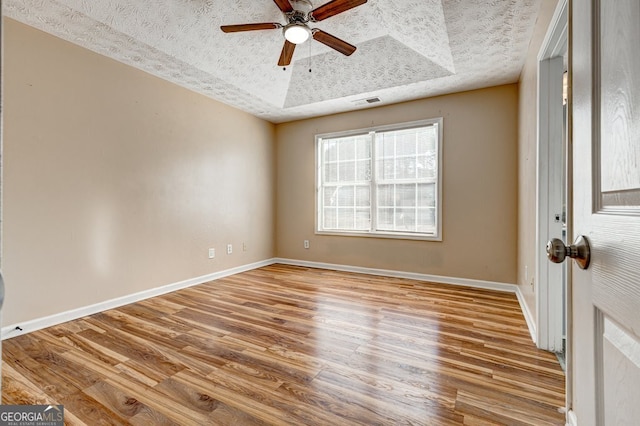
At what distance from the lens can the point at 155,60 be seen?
3057mm

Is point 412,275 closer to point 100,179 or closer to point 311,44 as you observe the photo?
point 311,44

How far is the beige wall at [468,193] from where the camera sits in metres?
3.60

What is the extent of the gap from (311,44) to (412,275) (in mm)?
3032

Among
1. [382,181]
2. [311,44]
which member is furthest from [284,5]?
[382,181]

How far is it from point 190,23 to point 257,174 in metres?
2.44

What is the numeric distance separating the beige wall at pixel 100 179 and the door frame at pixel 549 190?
353cm

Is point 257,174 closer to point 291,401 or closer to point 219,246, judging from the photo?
point 219,246

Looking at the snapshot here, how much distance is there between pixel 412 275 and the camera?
163 inches

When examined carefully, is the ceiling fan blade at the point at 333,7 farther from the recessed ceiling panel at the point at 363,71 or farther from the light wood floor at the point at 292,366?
the light wood floor at the point at 292,366

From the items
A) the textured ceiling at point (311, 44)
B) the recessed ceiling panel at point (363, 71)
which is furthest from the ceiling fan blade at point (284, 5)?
the recessed ceiling panel at point (363, 71)

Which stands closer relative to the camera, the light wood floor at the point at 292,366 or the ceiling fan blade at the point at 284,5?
the light wood floor at the point at 292,366

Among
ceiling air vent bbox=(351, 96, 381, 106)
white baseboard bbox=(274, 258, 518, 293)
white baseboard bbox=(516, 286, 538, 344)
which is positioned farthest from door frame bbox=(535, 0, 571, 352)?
ceiling air vent bbox=(351, 96, 381, 106)

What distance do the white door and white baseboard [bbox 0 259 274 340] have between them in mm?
3447

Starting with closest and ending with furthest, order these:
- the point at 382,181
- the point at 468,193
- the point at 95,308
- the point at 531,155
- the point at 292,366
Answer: the point at 292,366 < the point at 531,155 < the point at 95,308 < the point at 468,193 < the point at 382,181
